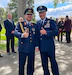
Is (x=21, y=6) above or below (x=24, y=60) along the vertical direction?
above

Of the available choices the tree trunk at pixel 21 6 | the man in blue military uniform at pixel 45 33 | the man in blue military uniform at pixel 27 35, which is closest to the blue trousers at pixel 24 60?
the man in blue military uniform at pixel 27 35

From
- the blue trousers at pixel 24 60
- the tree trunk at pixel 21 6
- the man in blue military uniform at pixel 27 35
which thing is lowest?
the blue trousers at pixel 24 60

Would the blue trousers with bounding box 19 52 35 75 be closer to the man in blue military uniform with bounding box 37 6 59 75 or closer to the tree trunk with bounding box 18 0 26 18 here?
the man in blue military uniform with bounding box 37 6 59 75

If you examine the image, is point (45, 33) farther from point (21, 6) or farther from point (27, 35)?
point (21, 6)

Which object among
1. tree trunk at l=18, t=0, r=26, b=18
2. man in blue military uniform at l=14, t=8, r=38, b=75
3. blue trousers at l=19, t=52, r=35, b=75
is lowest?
blue trousers at l=19, t=52, r=35, b=75

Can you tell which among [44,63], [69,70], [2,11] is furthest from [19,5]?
[2,11]

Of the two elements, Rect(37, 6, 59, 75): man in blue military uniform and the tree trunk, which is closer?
Rect(37, 6, 59, 75): man in blue military uniform

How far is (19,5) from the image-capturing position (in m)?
11.7

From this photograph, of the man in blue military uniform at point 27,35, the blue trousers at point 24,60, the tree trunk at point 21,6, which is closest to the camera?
the man in blue military uniform at point 27,35

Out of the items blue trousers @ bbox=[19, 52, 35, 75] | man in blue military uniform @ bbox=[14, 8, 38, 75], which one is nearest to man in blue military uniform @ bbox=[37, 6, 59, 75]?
man in blue military uniform @ bbox=[14, 8, 38, 75]

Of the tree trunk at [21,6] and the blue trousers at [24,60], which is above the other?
the tree trunk at [21,6]

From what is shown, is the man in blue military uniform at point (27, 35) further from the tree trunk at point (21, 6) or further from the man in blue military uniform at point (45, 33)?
the tree trunk at point (21, 6)

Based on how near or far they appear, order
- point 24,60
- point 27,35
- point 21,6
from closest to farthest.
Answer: point 27,35
point 24,60
point 21,6

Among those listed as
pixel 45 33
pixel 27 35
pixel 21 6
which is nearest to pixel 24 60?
pixel 27 35
